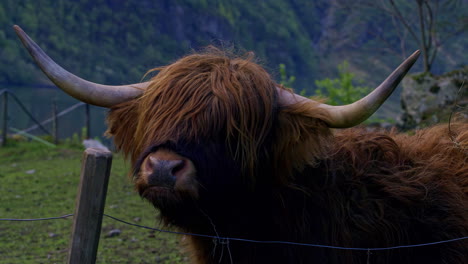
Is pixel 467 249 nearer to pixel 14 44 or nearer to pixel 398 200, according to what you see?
pixel 398 200

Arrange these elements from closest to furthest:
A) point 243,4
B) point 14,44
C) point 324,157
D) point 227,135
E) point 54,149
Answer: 1. point 227,135
2. point 324,157
3. point 54,149
4. point 14,44
5. point 243,4

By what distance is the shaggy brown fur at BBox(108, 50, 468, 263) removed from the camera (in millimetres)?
Answer: 3115

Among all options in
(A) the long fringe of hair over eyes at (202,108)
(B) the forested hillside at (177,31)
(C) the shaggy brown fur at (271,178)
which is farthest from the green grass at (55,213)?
(B) the forested hillside at (177,31)

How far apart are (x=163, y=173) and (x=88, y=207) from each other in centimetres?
38

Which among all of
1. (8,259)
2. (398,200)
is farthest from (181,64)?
(8,259)

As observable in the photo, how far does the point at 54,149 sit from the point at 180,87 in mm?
11563

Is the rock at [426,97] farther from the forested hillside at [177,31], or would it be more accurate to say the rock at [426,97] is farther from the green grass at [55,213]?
the forested hillside at [177,31]

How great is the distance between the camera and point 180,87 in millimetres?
3312

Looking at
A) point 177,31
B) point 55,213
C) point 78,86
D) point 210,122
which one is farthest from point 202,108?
point 177,31

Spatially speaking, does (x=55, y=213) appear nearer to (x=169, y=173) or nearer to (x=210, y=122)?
(x=210, y=122)

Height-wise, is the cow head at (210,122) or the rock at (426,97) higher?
the rock at (426,97)

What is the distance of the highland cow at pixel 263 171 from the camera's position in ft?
9.86

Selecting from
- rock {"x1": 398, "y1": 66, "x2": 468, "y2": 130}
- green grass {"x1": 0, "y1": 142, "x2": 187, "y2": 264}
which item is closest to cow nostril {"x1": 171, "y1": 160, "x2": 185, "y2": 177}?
green grass {"x1": 0, "y1": 142, "x2": 187, "y2": 264}

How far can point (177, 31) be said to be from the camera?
334 feet
